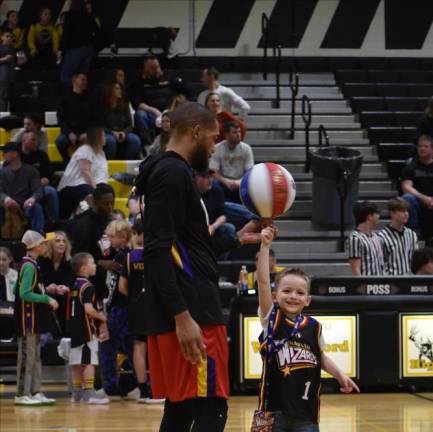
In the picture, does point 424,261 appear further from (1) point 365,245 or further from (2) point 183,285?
(2) point 183,285

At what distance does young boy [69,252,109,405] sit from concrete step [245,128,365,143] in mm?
6482

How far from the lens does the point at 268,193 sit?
20.8 feet

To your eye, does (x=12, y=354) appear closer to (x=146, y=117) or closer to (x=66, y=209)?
(x=66, y=209)

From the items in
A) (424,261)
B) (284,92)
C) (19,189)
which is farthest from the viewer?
(284,92)

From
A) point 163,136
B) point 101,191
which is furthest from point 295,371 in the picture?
point 163,136

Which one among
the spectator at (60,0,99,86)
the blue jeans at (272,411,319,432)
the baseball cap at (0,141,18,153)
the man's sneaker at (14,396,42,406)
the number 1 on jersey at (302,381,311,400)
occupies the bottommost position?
the man's sneaker at (14,396,42,406)

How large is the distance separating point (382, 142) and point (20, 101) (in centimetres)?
521

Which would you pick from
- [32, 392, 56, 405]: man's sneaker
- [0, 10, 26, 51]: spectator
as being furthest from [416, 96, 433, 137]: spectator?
[32, 392, 56, 405]: man's sneaker

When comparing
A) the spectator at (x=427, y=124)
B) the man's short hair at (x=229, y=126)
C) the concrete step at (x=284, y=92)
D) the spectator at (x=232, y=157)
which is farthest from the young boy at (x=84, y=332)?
the concrete step at (x=284, y=92)

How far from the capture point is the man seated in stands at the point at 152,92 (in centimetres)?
1652

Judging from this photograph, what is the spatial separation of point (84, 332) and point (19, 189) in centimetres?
345

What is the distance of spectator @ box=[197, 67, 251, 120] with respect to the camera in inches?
639

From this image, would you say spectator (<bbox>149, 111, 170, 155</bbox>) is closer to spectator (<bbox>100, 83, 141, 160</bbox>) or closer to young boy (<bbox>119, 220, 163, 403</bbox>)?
spectator (<bbox>100, 83, 141, 160</bbox>)

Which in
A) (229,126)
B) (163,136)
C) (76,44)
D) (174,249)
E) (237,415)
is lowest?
(237,415)
